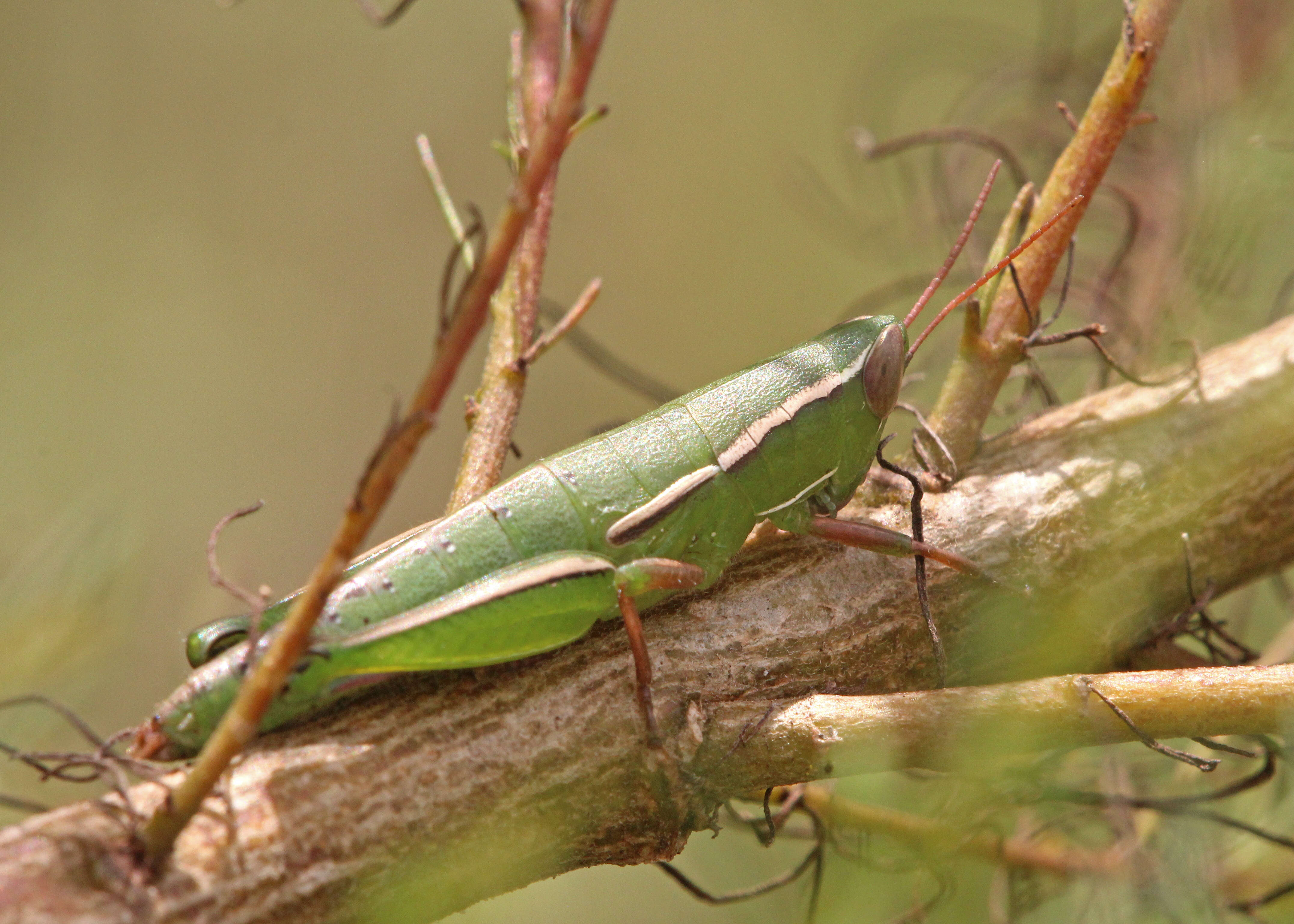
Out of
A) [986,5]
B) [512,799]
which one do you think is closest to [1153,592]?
[512,799]

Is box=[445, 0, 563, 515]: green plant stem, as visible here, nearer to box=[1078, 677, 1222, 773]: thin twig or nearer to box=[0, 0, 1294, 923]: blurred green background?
box=[1078, 677, 1222, 773]: thin twig

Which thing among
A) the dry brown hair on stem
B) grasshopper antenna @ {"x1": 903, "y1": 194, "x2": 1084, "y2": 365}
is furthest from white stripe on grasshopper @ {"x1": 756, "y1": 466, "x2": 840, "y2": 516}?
the dry brown hair on stem

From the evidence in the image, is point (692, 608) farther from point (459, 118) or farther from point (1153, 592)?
point (459, 118)

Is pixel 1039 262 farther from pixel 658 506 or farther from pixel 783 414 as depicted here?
pixel 658 506

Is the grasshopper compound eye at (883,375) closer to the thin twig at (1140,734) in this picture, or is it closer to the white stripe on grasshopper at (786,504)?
the white stripe on grasshopper at (786,504)

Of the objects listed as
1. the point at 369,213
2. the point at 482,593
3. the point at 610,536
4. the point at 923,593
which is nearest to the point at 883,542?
the point at 923,593

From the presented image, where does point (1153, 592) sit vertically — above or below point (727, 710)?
below
